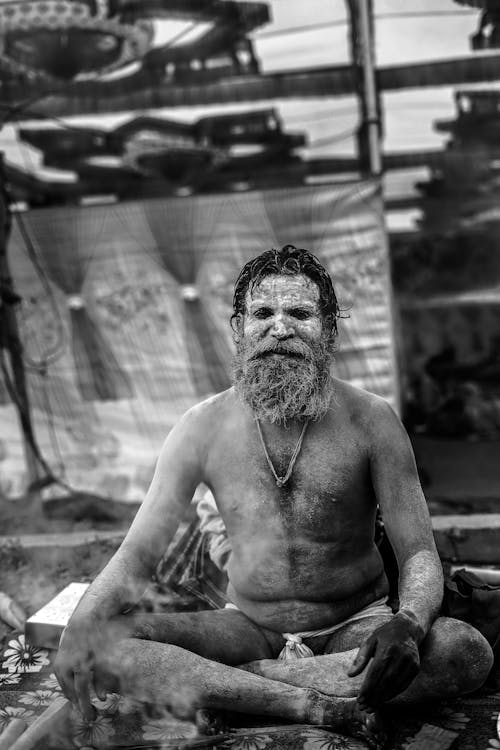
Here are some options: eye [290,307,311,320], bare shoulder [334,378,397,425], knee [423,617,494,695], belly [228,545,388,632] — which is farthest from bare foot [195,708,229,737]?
eye [290,307,311,320]

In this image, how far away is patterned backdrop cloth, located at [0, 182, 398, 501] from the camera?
6871mm

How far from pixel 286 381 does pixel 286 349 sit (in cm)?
13

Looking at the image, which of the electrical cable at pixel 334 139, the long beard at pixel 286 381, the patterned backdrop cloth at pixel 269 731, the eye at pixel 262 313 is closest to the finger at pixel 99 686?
the patterned backdrop cloth at pixel 269 731

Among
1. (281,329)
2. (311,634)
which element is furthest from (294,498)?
(281,329)

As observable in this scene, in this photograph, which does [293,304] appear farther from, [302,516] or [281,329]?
[302,516]

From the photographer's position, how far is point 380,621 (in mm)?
3141

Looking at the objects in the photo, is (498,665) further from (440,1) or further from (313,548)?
(440,1)

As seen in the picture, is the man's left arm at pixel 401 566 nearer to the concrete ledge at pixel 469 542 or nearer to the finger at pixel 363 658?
the finger at pixel 363 658

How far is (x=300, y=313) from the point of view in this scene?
10.5ft

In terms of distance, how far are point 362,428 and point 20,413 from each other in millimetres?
4647

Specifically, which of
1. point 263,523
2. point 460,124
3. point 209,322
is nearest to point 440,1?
point 460,124

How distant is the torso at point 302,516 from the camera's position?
3.12m

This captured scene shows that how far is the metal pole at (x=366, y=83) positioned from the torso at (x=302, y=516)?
13.7ft

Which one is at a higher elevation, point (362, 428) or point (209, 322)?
point (362, 428)
